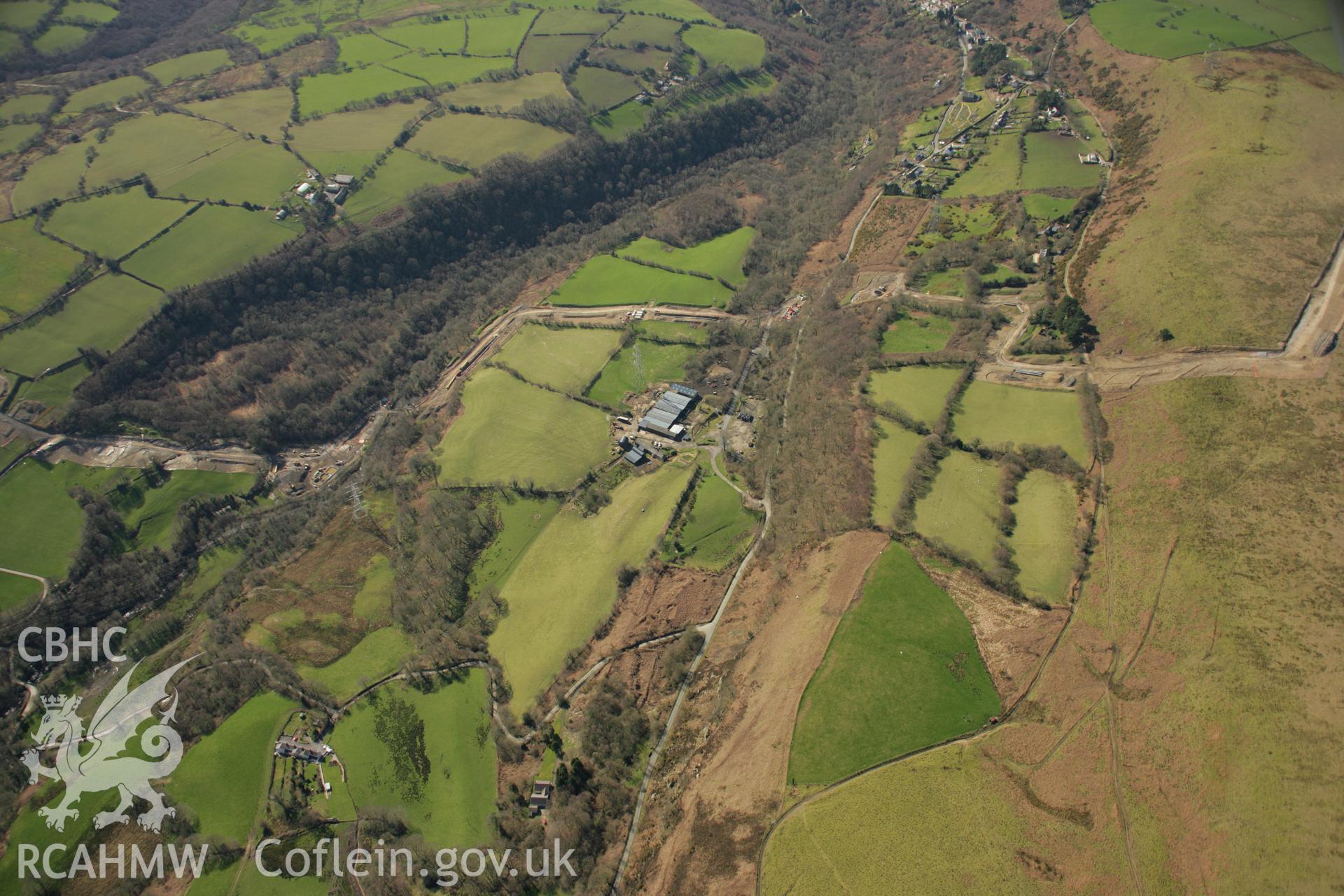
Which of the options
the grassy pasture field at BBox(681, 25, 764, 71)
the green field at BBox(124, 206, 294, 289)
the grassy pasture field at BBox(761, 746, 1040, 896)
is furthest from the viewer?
the grassy pasture field at BBox(681, 25, 764, 71)

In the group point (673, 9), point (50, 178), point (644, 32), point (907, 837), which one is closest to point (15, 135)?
point (50, 178)

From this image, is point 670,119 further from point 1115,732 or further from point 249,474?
point 1115,732

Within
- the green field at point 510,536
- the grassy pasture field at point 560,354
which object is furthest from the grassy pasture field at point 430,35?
the green field at point 510,536

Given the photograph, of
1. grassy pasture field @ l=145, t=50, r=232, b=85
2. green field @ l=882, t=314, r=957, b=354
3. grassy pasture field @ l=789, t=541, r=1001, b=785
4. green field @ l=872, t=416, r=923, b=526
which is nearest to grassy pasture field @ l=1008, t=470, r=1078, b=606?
grassy pasture field @ l=789, t=541, r=1001, b=785

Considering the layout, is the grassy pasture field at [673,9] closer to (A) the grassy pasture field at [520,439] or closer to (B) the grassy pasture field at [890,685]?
(A) the grassy pasture field at [520,439]

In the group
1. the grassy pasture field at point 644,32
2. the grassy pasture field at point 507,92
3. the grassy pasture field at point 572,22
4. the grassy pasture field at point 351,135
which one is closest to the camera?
the grassy pasture field at point 351,135

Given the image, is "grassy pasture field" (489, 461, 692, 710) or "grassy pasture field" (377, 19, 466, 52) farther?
"grassy pasture field" (377, 19, 466, 52)

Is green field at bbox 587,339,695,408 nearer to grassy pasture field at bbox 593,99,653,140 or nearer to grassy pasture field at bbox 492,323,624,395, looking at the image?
grassy pasture field at bbox 492,323,624,395
